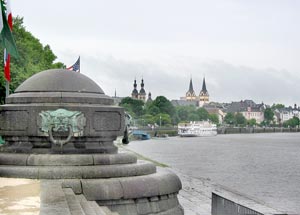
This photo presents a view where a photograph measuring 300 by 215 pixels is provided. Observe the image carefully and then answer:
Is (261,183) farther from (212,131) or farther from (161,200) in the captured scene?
(212,131)

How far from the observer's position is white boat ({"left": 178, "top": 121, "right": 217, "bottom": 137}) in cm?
14325

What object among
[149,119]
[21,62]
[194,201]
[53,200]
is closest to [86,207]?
[53,200]

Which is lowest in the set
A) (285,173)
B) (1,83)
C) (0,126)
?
(285,173)

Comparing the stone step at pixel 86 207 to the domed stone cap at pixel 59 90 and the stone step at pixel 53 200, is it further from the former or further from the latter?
the domed stone cap at pixel 59 90

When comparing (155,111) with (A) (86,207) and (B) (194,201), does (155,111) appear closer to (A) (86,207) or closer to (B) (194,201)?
(B) (194,201)

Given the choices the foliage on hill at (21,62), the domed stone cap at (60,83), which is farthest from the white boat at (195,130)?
the domed stone cap at (60,83)

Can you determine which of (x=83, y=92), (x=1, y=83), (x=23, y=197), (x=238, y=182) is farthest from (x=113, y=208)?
(x=238, y=182)

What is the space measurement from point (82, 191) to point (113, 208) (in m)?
0.58

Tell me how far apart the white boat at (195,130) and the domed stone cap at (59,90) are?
130615 millimetres

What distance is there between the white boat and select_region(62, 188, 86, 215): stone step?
133618mm

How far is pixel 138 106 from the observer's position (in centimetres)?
15162

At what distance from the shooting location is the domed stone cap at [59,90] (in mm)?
11508

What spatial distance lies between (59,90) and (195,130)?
136 m

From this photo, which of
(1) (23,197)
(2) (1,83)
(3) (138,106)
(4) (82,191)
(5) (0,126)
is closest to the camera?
(1) (23,197)
